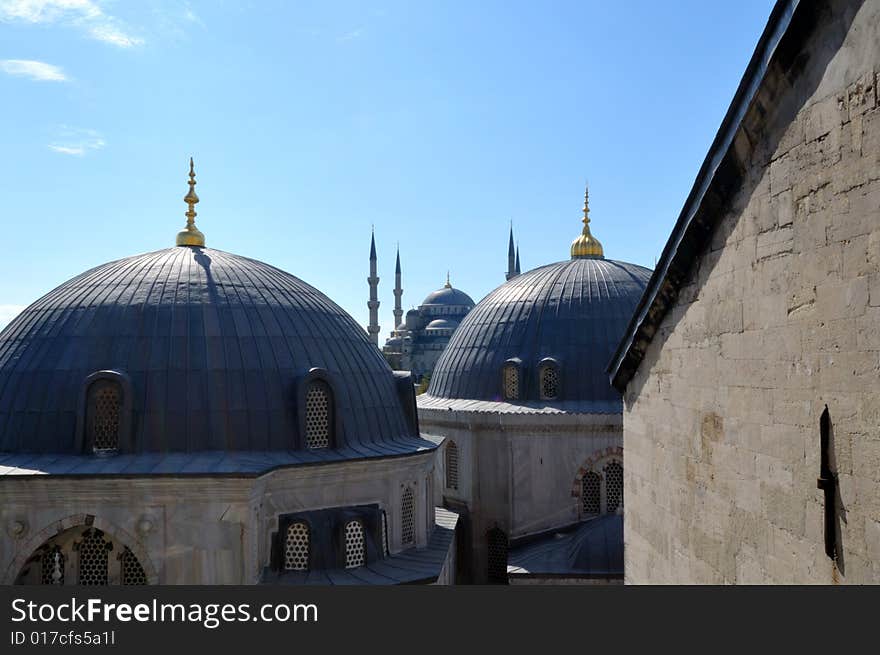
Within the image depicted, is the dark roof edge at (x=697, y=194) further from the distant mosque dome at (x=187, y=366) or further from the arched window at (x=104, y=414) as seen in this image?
the arched window at (x=104, y=414)

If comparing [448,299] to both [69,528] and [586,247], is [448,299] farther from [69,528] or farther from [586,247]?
[69,528]

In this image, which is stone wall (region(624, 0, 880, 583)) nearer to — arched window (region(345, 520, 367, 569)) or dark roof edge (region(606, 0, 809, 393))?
dark roof edge (region(606, 0, 809, 393))

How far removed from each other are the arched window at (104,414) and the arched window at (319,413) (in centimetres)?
352

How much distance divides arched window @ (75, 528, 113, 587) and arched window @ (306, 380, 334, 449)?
4110 mm

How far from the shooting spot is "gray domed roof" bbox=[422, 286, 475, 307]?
7262 centimetres

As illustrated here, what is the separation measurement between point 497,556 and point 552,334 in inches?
262

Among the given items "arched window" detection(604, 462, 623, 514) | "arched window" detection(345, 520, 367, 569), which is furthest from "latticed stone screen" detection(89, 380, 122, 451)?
"arched window" detection(604, 462, 623, 514)

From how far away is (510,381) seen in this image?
22.1m

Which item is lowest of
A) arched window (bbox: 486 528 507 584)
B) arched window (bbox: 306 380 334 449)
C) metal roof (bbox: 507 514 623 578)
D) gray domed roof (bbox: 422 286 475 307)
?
arched window (bbox: 486 528 507 584)

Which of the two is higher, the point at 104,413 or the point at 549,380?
the point at 549,380

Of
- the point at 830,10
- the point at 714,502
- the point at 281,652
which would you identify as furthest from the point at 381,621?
the point at 830,10

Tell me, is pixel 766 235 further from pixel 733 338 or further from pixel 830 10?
pixel 830 10

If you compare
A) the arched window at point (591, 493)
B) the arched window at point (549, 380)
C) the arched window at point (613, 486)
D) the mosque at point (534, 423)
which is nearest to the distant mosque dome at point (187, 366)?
the mosque at point (534, 423)

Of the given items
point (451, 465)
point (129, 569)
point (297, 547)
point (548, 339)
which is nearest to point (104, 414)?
point (129, 569)
